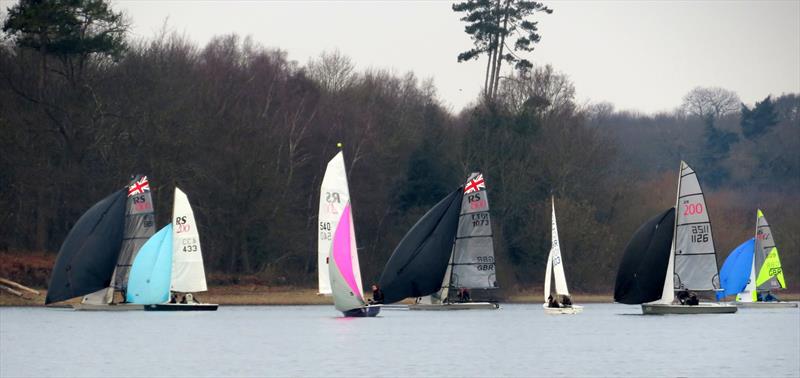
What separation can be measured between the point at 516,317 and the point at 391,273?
6.56 m

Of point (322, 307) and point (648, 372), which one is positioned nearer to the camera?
point (648, 372)

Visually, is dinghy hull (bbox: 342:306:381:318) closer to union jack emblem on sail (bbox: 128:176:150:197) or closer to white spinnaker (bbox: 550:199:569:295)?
white spinnaker (bbox: 550:199:569:295)

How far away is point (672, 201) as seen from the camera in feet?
317

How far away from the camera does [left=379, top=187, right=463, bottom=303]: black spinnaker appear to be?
63.9 m

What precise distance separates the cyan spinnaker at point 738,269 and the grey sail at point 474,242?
52.6ft

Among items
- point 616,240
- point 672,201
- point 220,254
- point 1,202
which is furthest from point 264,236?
point 672,201

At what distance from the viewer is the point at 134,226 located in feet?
209

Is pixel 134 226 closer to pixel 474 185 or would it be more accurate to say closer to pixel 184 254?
pixel 184 254

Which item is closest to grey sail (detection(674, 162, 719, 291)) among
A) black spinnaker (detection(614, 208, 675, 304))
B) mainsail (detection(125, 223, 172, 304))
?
black spinnaker (detection(614, 208, 675, 304))

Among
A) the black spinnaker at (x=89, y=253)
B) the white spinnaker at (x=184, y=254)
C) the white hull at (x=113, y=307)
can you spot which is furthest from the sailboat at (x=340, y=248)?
the black spinnaker at (x=89, y=253)

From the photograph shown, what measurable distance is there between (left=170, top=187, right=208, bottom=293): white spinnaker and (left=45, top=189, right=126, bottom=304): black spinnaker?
7.94 ft

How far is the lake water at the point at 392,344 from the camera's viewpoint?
40.2 meters

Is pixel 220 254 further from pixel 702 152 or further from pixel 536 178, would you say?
pixel 702 152

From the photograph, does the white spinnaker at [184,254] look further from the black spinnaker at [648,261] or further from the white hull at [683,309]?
the white hull at [683,309]
